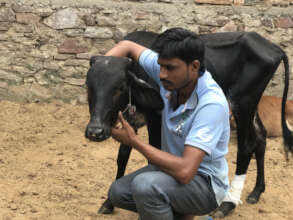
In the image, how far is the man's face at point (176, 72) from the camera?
2.49 meters

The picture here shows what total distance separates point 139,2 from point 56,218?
3.30 meters

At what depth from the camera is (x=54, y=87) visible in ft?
20.0

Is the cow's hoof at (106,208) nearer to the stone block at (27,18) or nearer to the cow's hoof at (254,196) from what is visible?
the cow's hoof at (254,196)

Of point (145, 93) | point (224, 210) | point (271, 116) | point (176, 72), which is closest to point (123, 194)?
point (145, 93)

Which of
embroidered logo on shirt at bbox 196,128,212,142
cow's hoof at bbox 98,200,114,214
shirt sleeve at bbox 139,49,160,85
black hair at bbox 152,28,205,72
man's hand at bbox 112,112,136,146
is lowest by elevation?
cow's hoof at bbox 98,200,114,214

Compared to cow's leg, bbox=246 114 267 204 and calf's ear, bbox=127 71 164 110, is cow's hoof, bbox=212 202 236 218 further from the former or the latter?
calf's ear, bbox=127 71 164 110

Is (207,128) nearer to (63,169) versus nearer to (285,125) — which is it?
(285,125)

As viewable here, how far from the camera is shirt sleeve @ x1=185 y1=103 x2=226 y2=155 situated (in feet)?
7.84

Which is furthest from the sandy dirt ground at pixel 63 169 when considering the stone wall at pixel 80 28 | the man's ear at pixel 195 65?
the man's ear at pixel 195 65

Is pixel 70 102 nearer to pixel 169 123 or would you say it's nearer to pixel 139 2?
pixel 139 2

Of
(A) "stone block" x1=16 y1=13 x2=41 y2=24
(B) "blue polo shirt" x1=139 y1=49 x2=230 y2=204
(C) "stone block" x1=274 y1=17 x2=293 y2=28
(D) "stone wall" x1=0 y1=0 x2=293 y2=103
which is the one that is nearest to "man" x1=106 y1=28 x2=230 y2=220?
(B) "blue polo shirt" x1=139 y1=49 x2=230 y2=204

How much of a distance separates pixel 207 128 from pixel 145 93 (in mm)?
785

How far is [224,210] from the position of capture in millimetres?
3861

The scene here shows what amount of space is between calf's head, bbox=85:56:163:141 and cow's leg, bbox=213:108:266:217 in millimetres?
1272
